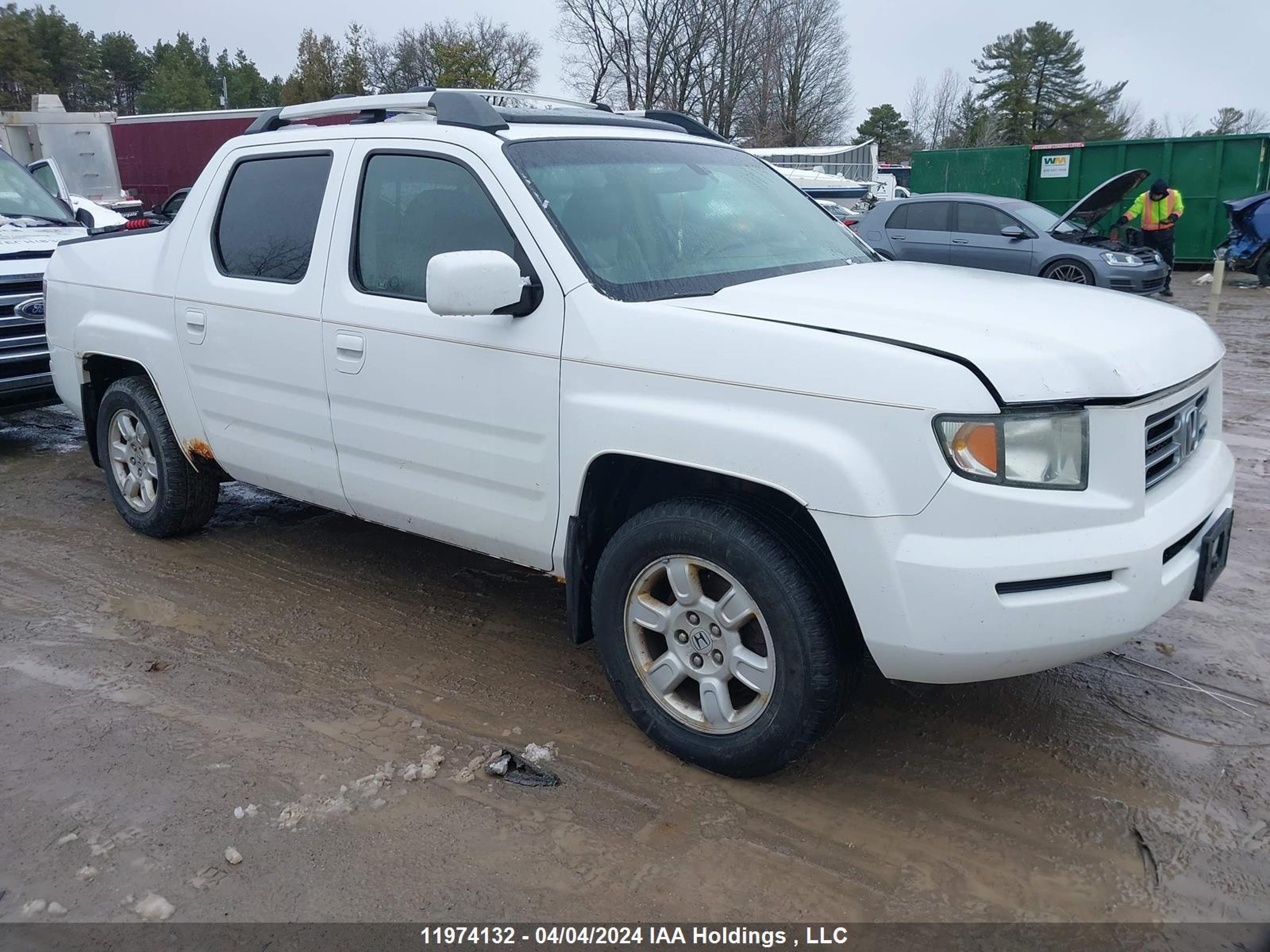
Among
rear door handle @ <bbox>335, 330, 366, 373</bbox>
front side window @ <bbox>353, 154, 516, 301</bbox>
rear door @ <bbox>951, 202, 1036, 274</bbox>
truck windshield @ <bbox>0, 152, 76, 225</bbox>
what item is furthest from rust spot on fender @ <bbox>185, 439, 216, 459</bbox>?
rear door @ <bbox>951, 202, 1036, 274</bbox>

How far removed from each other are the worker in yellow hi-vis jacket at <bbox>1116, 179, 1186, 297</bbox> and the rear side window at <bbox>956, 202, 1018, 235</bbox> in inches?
181

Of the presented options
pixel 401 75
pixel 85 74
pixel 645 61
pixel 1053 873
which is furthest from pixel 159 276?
pixel 85 74

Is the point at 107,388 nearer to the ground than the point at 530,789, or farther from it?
farther from it

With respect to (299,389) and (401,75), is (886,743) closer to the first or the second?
(299,389)

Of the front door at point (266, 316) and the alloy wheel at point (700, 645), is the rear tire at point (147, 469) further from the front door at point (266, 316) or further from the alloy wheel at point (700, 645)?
the alloy wheel at point (700, 645)

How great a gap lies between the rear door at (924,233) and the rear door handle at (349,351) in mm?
11807

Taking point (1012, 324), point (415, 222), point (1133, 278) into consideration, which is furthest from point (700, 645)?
point (1133, 278)

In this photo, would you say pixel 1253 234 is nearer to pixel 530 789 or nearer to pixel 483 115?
pixel 483 115

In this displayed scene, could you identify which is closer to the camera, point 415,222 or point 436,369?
point 436,369

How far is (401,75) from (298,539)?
59.6m

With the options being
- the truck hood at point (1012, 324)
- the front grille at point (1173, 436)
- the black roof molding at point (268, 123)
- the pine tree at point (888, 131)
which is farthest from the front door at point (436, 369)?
the pine tree at point (888, 131)

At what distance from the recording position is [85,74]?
64250mm

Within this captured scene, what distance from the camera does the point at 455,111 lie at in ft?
12.2

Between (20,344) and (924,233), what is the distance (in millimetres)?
11563
